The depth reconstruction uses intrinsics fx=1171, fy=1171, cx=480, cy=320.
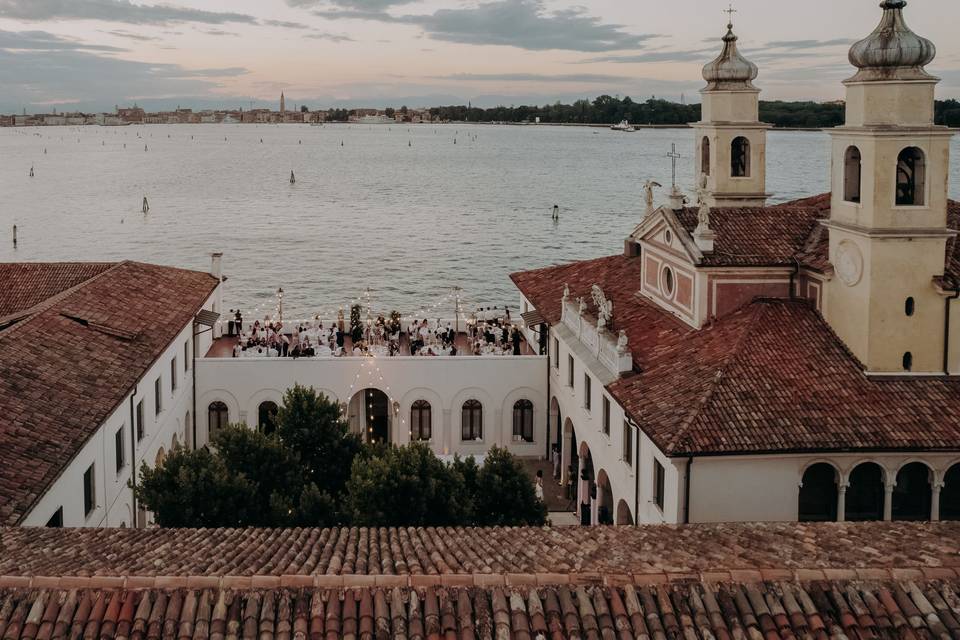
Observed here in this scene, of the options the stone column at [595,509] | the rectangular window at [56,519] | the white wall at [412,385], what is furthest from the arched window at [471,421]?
the rectangular window at [56,519]

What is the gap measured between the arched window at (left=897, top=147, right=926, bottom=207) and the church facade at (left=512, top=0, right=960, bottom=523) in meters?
0.03

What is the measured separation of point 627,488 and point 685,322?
544 centimetres

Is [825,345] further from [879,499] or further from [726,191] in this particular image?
[726,191]

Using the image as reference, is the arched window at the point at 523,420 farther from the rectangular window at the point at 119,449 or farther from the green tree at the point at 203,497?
the green tree at the point at 203,497

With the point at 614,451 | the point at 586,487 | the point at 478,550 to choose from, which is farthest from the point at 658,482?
the point at 478,550

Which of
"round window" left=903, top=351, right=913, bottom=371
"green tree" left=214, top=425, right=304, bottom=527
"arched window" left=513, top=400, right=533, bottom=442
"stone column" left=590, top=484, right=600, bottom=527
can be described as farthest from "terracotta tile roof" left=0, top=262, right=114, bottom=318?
"round window" left=903, top=351, right=913, bottom=371

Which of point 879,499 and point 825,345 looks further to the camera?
point 825,345

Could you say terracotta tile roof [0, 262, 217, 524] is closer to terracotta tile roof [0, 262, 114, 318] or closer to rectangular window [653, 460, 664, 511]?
terracotta tile roof [0, 262, 114, 318]

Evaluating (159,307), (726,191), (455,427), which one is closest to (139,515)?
(159,307)

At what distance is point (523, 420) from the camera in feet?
125

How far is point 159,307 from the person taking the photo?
35312 millimetres

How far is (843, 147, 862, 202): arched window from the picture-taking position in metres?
26.3

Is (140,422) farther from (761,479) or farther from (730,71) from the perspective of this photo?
(730,71)

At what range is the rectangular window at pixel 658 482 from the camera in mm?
23797
